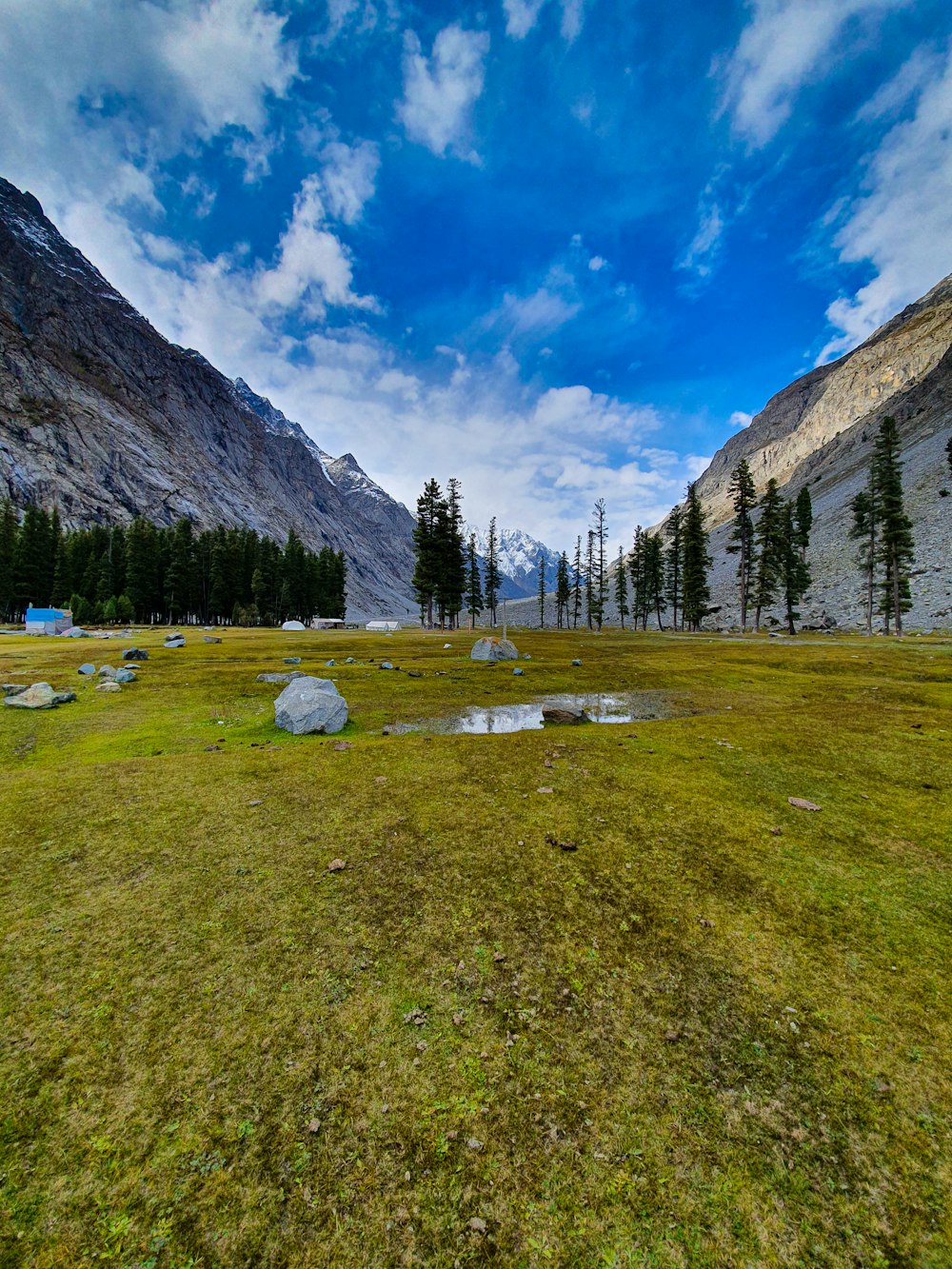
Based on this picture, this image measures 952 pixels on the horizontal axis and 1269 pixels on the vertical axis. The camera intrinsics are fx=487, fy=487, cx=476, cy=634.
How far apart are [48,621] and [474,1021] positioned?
81.9m

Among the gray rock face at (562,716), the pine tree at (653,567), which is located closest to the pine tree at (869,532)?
the pine tree at (653,567)

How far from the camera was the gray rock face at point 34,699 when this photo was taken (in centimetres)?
1539

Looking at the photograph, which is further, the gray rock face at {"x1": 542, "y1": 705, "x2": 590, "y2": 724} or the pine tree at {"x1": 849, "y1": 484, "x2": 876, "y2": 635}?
the pine tree at {"x1": 849, "y1": 484, "x2": 876, "y2": 635}

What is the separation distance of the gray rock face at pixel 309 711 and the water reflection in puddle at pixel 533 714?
1.69 metres

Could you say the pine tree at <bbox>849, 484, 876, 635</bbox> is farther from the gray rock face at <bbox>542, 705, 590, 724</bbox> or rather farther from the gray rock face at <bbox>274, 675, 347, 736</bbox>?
the gray rock face at <bbox>274, 675, 347, 736</bbox>

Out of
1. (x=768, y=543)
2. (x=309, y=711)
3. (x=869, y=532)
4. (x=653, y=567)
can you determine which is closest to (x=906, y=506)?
(x=869, y=532)

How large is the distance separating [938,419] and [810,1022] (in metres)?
189

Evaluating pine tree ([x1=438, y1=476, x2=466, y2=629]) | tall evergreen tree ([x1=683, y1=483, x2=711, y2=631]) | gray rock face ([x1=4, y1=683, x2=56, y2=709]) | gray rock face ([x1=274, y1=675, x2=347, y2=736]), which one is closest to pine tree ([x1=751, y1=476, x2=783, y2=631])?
tall evergreen tree ([x1=683, y1=483, x2=711, y2=631])

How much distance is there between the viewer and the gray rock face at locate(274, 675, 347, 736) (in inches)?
539

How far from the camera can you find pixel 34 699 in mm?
15500

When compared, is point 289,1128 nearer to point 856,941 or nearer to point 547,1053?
point 547,1053

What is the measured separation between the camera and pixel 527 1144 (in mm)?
3361

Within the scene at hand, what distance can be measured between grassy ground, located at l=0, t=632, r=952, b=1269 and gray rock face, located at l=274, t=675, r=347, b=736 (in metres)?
3.99

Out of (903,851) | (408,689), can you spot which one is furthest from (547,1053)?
(408,689)
